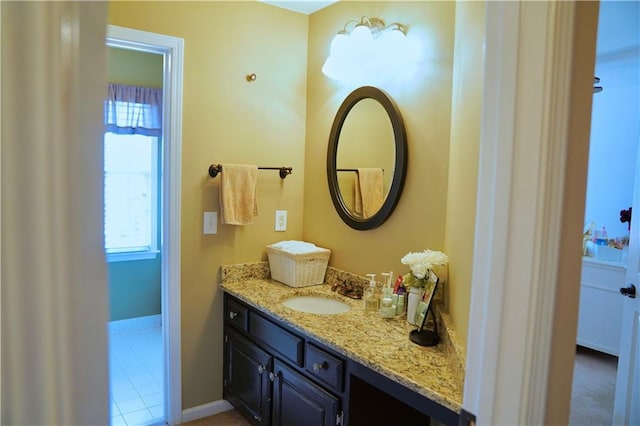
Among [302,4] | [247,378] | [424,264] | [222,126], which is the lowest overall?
[247,378]

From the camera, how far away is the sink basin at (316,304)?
228cm

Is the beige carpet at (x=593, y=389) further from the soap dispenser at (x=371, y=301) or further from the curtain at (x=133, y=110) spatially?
the curtain at (x=133, y=110)

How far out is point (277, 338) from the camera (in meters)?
2.05

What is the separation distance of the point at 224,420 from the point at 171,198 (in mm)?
1354

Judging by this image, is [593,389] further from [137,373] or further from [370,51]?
[137,373]

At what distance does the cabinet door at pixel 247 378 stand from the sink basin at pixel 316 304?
0.96ft

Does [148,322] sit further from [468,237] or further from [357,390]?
[468,237]

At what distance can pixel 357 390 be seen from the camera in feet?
5.48

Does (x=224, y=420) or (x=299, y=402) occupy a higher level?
(x=299, y=402)

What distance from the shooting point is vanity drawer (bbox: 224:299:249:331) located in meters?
2.34

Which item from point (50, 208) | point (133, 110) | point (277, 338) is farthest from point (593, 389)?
point (133, 110)

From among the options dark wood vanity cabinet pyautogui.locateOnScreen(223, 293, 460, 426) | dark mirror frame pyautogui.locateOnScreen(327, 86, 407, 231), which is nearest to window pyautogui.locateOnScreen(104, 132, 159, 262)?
dark wood vanity cabinet pyautogui.locateOnScreen(223, 293, 460, 426)

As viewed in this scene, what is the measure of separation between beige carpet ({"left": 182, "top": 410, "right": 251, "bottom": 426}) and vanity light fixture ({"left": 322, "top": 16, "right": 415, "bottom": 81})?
82.2 inches

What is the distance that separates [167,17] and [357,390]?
2088 mm
